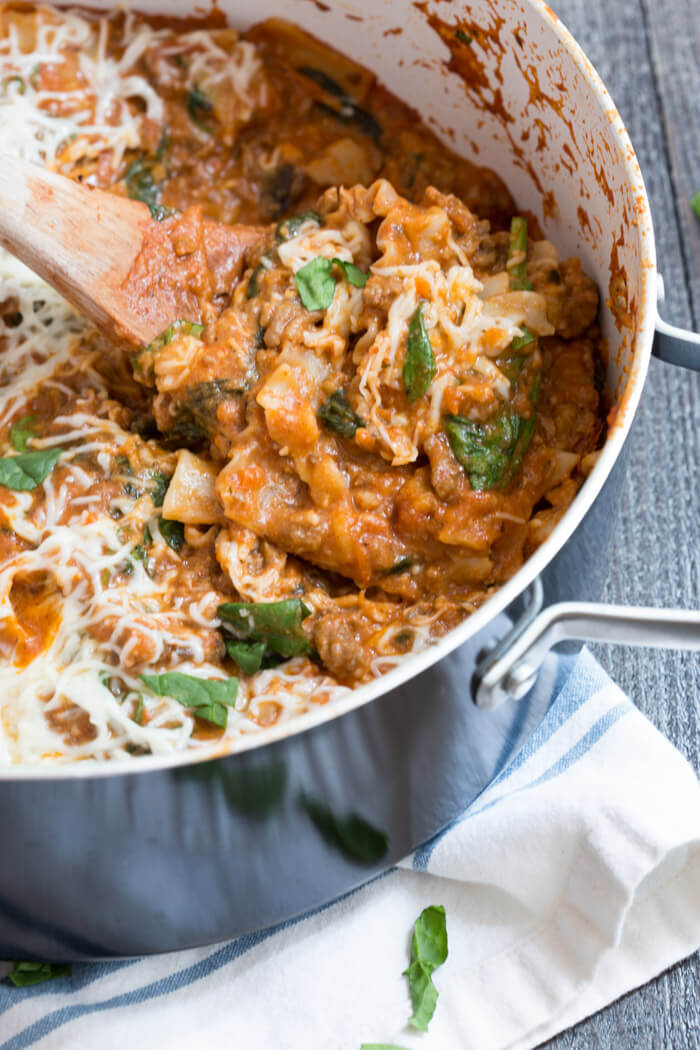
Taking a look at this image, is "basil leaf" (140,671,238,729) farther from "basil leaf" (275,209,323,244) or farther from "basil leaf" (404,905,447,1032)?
"basil leaf" (275,209,323,244)

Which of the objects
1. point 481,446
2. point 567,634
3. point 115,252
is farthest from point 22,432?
point 567,634

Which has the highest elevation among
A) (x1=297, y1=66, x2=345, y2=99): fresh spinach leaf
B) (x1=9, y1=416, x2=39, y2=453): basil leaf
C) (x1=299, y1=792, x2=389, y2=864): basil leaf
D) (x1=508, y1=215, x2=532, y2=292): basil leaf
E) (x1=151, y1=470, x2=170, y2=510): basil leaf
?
(x1=297, y1=66, x2=345, y2=99): fresh spinach leaf

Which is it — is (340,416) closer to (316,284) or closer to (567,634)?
(316,284)

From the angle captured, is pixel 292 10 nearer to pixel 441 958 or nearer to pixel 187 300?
pixel 187 300

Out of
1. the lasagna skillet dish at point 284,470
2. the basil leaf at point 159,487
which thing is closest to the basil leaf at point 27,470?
the lasagna skillet dish at point 284,470

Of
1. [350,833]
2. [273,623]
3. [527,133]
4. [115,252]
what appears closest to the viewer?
[350,833]

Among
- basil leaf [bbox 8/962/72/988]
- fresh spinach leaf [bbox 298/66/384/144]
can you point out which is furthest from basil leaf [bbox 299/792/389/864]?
fresh spinach leaf [bbox 298/66/384/144]
